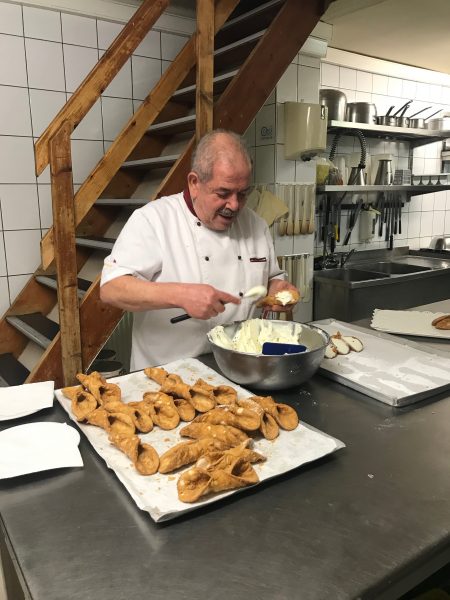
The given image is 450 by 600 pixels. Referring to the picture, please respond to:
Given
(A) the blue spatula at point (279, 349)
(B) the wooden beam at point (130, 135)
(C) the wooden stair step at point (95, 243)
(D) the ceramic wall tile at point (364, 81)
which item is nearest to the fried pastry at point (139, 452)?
(A) the blue spatula at point (279, 349)

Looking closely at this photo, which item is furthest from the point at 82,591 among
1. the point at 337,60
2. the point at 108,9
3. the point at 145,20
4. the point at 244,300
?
the point at 337,60

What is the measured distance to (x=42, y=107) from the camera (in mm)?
2975

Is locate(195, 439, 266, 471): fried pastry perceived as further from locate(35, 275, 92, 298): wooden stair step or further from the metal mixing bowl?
locate(35, 275, 92, 298): wooden stair step

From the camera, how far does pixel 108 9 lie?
10.1 ft

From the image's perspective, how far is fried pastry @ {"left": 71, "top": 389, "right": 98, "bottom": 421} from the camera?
1.07 m

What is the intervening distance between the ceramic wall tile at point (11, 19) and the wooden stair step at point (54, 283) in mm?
1433

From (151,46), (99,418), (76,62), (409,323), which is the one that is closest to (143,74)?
(151,46)

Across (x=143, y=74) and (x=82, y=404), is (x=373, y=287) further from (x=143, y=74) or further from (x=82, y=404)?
(x=82, y=404)

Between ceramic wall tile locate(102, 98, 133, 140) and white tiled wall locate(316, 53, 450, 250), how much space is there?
5.37ft

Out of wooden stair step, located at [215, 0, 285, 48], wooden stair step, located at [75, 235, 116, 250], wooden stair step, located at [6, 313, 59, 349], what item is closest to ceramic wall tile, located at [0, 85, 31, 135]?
wooden stair step, located at [75, 235, 116, 250]

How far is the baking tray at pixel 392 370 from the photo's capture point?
1.24 metres

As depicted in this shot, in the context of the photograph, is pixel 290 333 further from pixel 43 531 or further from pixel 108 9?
pixel 108 9

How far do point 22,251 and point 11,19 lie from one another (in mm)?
1345

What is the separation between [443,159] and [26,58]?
4.03 metres
